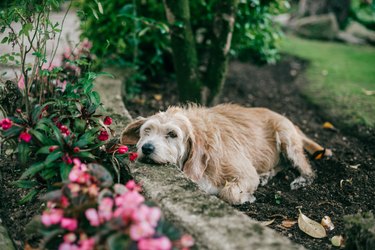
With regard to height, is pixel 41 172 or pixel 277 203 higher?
pixel 41 172

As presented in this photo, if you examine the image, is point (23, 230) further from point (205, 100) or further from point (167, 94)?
point (167, 94)

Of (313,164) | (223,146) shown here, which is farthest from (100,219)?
(313,164)

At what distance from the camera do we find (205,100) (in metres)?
5.67

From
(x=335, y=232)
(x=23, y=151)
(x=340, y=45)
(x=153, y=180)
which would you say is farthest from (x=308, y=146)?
(x=340, y=45)

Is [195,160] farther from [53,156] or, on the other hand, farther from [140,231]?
[140,231]

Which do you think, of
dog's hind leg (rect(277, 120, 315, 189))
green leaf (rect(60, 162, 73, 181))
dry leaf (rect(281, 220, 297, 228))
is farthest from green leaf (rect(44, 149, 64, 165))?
dog's hind leg (rect(277, 120, 315, 189))

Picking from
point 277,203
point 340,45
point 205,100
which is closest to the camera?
point 277,203

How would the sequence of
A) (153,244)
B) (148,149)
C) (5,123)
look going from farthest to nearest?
(148,149)
(5,123)
(153,244)

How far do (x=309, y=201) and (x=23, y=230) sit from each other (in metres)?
2.56

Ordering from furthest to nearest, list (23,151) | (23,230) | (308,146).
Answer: (308,146) < (23,230) < (23,151)

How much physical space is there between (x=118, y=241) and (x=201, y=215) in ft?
2.46

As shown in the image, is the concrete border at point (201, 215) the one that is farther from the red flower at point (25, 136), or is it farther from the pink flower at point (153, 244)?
the red flower at point (25, 136)

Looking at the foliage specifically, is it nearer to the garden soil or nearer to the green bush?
the green bush

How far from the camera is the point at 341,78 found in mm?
7984
